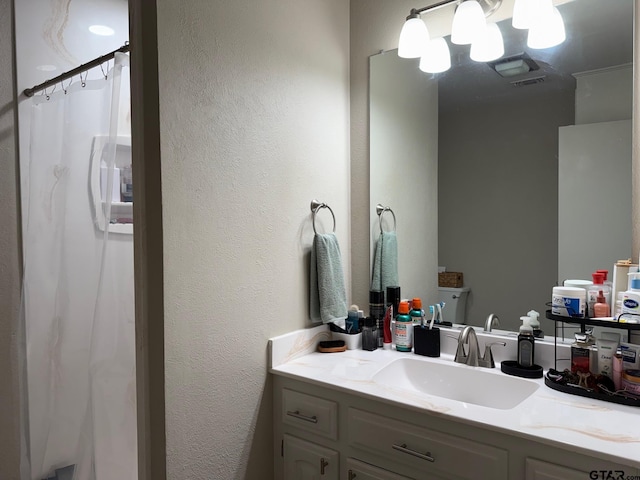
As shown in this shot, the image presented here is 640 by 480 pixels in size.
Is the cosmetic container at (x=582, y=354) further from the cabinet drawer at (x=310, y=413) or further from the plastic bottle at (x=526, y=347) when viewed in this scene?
the cabinet drawer at (x=310, y=413)

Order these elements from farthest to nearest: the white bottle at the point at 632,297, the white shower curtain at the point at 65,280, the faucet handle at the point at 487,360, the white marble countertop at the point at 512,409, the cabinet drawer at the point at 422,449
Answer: the white shower curtain at the point at 65,280, the faucet handle at the point at 487,360, the white bottle at the point at 632,297, the cabinet drawer at the point at 422,449, the white marble countertop at the point at 512,409

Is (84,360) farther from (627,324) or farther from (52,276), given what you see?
(627,324)

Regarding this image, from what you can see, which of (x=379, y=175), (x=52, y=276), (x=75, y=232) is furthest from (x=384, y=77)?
(x=52, y=276)

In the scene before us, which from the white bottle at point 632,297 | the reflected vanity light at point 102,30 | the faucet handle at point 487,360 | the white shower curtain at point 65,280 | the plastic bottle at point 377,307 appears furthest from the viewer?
the reflected vanity light at point 102,30

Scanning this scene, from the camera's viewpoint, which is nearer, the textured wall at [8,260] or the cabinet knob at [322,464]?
the cabinet knob at [322,464]

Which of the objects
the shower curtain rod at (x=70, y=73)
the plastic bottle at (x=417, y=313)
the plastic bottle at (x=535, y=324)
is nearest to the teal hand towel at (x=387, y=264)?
the plastic bottle at (x=417, y=313)

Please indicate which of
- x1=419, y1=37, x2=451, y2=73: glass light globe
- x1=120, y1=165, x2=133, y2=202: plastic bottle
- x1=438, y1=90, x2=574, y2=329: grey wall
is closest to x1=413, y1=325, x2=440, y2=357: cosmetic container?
x1=438, y1=90, x2=574, y2=329: grey wall

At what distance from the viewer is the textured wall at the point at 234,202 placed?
1.34 metres

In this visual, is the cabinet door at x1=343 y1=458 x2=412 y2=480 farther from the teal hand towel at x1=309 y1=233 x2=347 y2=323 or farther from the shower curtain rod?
the shower curtain rod

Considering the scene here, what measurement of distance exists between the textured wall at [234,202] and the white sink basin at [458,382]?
1.40 ft

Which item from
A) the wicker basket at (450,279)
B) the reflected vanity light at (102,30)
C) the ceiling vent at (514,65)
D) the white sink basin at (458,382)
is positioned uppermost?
the reflected vanity light at (102,30)

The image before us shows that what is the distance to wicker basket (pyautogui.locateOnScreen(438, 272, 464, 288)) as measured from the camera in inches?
70.6

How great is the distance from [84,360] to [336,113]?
5.02 feet

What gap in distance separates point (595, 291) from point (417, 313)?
636mm
